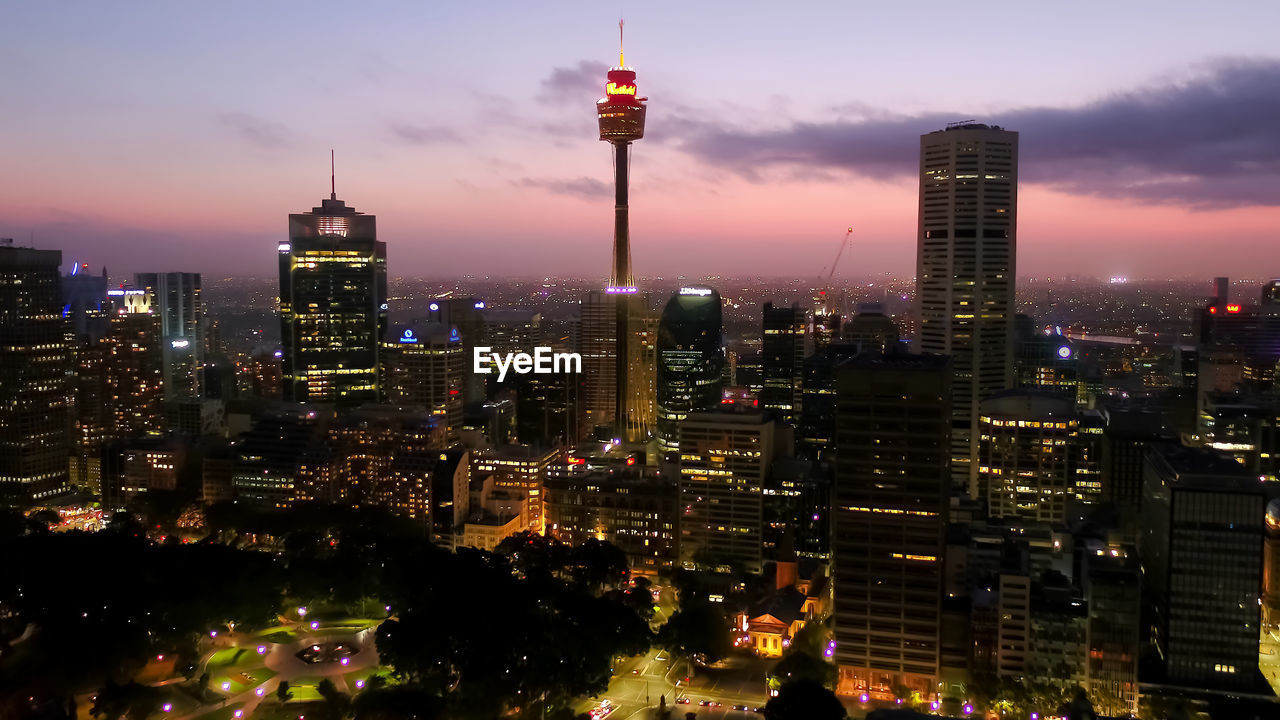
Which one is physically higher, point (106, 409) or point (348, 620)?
point (106, 409)

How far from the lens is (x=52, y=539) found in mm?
37156

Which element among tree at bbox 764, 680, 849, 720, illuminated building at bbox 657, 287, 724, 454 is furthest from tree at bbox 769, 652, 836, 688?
illuminated building at bbox 657, 287, 724, 454

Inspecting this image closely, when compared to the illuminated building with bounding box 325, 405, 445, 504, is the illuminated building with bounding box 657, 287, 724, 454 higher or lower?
higher

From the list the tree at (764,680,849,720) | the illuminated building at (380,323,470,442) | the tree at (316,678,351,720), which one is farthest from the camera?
the illuminated building at (380,323,470,442)

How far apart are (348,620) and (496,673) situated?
9763 millimetres

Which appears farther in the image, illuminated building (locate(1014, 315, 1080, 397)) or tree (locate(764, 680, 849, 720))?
illuminated building (locate(1014, 315, 1080, 397))

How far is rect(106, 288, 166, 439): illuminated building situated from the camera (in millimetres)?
72250

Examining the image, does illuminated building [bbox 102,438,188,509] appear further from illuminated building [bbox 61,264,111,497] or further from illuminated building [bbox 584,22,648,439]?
illuminated building [bbox 584,22,648,439]

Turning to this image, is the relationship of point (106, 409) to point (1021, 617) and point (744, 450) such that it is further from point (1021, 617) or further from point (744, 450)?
point (1021, 617)

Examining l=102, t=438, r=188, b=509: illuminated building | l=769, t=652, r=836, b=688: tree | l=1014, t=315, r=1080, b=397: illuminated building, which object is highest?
l=1014, t=315, r=1080, b=397: illuminated building

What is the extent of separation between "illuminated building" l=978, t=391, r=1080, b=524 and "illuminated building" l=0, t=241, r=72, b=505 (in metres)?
52.9

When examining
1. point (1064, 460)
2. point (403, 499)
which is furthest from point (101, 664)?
point (1064, 460)

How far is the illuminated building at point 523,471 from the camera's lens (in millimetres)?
53219

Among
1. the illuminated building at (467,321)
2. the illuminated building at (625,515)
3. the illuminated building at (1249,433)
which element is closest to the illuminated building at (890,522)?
the illuminated building at (625,515)
